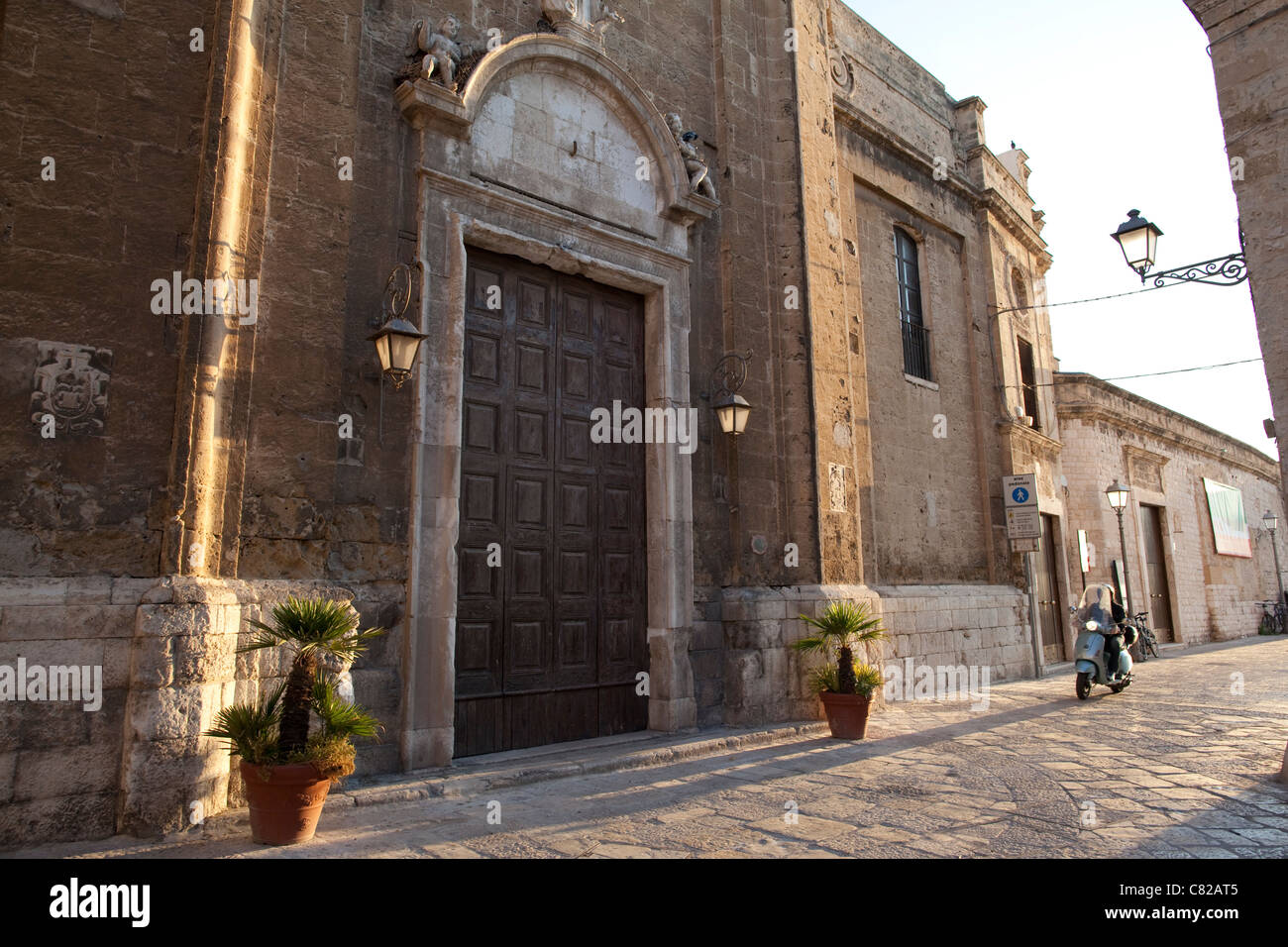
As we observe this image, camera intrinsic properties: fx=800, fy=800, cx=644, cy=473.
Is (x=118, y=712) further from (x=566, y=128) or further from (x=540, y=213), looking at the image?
(x=566, y=128)

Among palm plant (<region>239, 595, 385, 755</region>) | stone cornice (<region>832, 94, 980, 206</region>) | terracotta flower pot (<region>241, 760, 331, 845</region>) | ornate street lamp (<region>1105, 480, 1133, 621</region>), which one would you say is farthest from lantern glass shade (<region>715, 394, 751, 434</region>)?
ornate street lamp (<region>1105, 480, 1133, 621</region>)

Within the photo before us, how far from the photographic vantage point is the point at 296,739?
3.85 meters

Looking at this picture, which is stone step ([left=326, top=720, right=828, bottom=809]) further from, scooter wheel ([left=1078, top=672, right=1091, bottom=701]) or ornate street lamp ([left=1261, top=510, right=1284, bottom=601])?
ornate street lamp ([left=1261, top=510, right=1284, bottom=601])

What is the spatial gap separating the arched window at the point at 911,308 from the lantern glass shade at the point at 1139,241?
4.19m

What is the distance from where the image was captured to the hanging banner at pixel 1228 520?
73.1 ft

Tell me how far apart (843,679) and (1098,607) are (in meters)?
4.57

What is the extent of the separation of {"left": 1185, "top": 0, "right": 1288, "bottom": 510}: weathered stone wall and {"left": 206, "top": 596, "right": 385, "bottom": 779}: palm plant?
5.66 metres

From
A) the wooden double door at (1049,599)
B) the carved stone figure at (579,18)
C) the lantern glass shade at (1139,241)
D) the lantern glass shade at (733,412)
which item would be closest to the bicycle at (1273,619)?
the wooden double door at (1049,599)

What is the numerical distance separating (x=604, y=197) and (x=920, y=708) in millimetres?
6242

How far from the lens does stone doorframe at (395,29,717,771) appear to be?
5.39 m

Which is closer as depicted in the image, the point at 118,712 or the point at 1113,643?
the point at 118,712

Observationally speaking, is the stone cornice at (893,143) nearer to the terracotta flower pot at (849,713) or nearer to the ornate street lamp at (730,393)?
the ornate street lamp at (730,393)

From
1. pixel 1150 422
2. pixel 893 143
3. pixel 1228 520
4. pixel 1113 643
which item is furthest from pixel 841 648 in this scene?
pixel 1228 520

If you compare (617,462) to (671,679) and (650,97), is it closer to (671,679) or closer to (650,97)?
(671,679)
